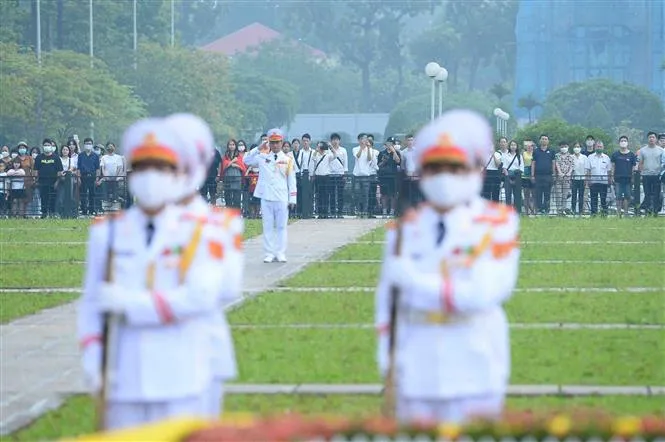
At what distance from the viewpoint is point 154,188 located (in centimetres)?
823

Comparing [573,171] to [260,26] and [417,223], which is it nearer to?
[417,223]

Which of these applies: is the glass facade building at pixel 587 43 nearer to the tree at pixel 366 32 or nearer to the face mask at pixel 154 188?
the tree at pixel 366 32

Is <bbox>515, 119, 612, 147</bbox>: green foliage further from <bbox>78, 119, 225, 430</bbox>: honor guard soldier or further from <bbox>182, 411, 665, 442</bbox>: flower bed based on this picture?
<bbox>182, 411, 665, 442</bbox>: flower bed

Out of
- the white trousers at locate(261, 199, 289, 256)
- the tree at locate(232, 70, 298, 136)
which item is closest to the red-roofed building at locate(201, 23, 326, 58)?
the tree at locate(232, 70, 298, 136)

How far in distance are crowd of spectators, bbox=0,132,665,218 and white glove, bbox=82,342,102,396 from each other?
93.4ft

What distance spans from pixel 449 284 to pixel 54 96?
219 feet

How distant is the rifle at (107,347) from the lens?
318 inches

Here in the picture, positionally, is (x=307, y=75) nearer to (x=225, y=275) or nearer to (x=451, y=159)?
(x=225, y=275)

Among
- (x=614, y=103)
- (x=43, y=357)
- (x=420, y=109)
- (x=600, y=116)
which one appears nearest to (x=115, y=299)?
(x=43, y=357)

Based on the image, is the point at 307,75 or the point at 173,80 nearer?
the point at 173,80

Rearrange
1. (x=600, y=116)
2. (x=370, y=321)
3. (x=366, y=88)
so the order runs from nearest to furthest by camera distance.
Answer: (x=370, y=321) → (x=600, y=116) → (x=366, y=88)

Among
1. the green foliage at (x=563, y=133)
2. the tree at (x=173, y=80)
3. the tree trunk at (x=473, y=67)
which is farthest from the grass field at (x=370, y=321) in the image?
the tree trunk at (x=473, y=67)

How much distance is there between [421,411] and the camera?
810 centimetres

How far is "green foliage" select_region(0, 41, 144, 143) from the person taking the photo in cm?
7094
